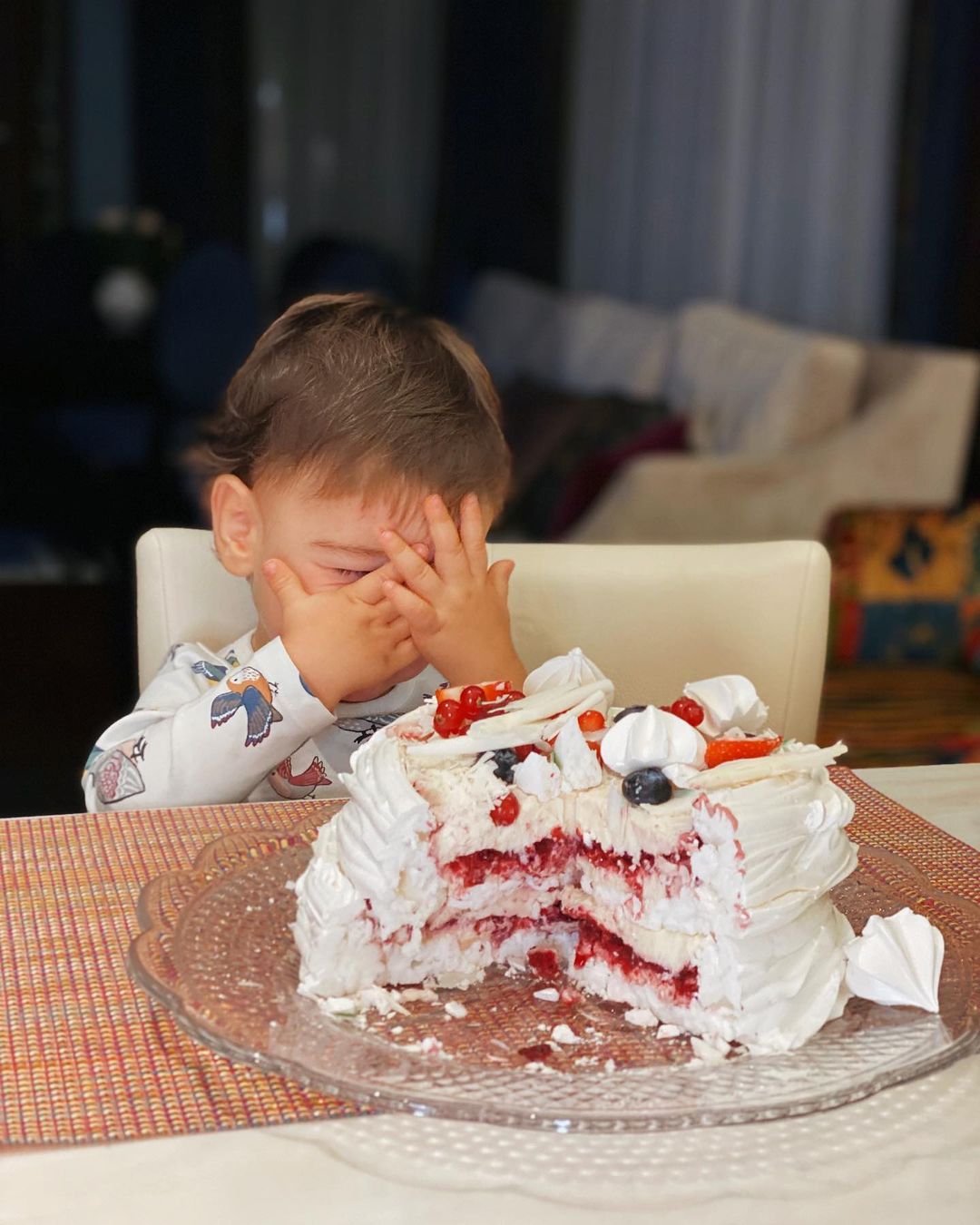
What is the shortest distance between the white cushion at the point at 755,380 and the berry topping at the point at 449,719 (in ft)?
9.06

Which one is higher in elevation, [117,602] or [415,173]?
[415,173]

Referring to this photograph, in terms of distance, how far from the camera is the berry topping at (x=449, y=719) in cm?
90

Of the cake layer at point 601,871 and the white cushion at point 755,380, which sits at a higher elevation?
the cake layer at point 601,871

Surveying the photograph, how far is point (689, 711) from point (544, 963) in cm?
17

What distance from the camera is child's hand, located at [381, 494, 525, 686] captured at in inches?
48.6

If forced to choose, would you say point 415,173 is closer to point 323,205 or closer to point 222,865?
point 323,205

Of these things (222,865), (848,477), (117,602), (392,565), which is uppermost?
(392,565)

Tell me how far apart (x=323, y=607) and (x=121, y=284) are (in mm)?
5773

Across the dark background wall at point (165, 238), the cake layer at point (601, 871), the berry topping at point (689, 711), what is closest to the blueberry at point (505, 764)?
the cake layer at point (601, 871)

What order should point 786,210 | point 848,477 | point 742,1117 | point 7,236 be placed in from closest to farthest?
point 742,1117 < point 848,477 < point 786,210 < point 7,236

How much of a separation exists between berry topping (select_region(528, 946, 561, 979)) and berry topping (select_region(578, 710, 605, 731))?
0.45ft

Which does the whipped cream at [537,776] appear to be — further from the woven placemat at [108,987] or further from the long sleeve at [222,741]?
the long sleeve at [222,741]

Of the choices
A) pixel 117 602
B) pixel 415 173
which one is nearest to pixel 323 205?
pixel 415 173

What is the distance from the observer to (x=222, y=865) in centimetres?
99
